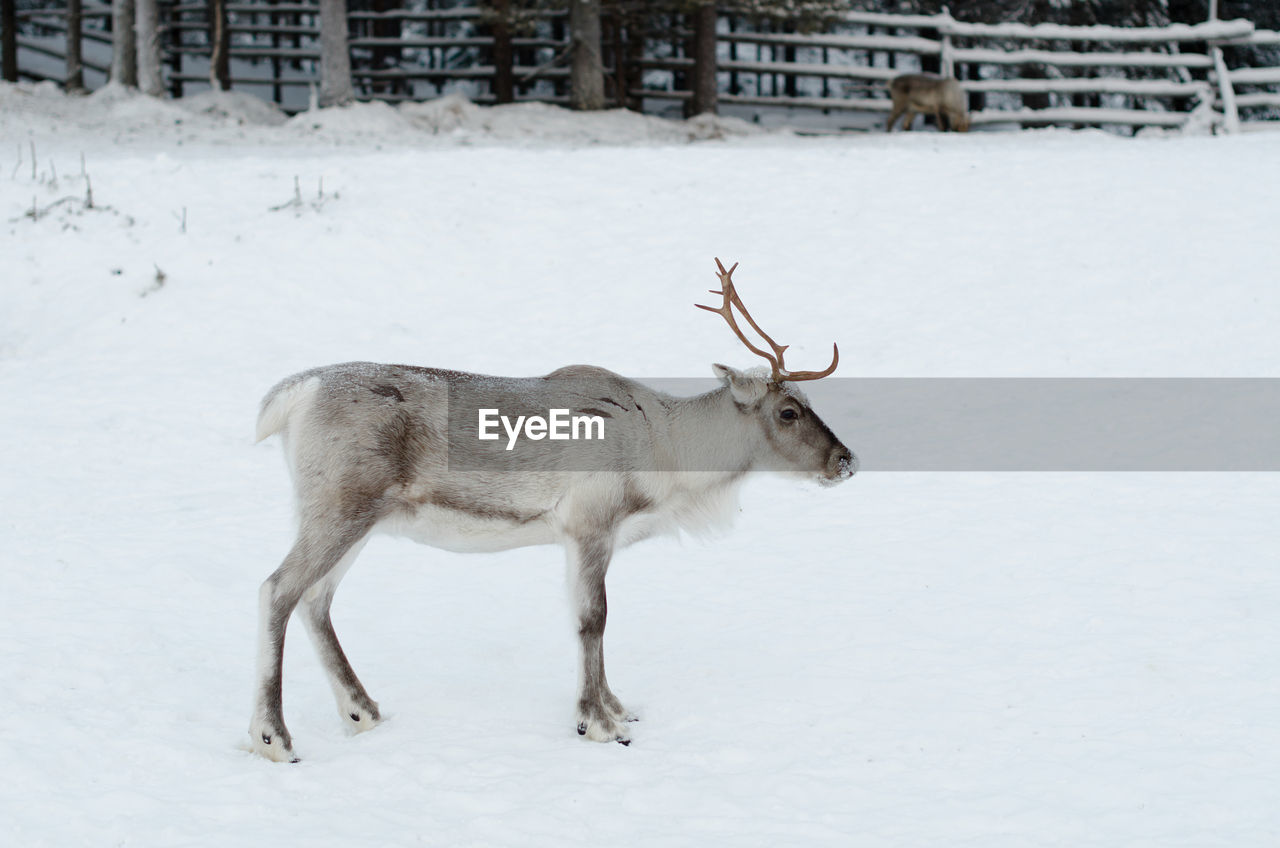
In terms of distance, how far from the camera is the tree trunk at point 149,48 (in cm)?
1748

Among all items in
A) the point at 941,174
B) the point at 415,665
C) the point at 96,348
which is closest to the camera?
the point at 415,665

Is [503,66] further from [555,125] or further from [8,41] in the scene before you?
[8,41]

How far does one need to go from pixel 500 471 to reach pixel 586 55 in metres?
14.0

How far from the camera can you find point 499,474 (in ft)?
15.8

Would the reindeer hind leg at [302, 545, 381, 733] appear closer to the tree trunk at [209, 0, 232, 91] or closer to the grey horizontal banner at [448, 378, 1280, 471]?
the grey horizontal banner at [448, 378, 1280, 471]

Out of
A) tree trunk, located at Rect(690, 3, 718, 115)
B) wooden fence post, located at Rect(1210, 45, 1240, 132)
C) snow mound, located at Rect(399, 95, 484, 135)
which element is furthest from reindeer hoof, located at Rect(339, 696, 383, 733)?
wooden fence post, located at Rect(1210, 45, 1240, 132)

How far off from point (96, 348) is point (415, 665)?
6059mm

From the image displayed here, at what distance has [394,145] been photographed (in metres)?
15.3

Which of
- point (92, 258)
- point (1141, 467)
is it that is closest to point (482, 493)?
point (1141, 467)

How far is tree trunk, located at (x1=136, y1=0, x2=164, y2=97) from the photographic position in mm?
17484

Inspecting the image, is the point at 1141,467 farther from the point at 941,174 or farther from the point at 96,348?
the point at 96,348

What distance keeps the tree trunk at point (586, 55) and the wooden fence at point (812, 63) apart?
65cm

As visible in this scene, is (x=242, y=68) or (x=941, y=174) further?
(x=242, y=68)
